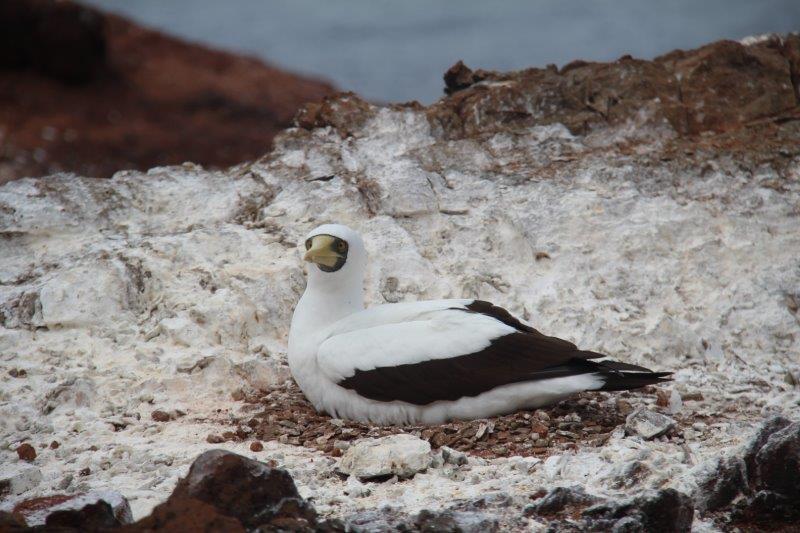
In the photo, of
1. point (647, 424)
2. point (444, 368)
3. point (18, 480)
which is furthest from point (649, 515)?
point (18, 480)

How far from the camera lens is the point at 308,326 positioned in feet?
23.1

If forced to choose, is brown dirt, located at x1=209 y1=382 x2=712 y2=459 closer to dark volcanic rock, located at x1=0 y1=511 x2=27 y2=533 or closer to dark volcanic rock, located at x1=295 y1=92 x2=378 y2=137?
dark volcanic rock, located at x1=0 y1=511 x2=27 y2=533

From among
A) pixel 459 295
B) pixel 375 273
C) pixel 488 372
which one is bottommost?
pixel 488 372

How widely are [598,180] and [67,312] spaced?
4.28 metres

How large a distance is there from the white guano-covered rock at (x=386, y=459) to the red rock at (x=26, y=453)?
5.78 feet

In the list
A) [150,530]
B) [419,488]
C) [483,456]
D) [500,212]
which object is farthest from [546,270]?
[150,530]

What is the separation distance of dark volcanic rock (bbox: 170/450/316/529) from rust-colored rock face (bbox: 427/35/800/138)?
17.6 ft

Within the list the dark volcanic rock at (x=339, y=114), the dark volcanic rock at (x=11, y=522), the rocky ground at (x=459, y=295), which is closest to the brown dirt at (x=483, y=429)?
the rocky ground at (x=459, y=295)

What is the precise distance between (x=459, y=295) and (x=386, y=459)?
2.57 meters

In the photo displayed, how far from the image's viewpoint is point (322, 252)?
6.98 meters

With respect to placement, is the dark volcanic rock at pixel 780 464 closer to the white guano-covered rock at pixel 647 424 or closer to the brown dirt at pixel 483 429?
the white guano-covered rock at pixel 647 424

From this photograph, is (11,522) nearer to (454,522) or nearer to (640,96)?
(454,522)

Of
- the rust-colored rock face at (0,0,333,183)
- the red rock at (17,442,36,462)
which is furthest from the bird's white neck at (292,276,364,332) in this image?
the rust-colored rock face at (0,0,333,183)

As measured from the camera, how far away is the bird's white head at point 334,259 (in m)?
7.00
